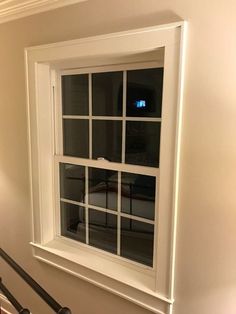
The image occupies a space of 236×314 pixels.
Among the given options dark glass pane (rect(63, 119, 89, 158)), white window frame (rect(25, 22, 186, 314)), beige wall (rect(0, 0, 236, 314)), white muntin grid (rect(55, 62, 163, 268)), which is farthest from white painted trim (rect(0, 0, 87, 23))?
dark glass pane (rect(63, 119, 89, 158))

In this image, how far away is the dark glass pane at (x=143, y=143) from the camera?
1.69 m

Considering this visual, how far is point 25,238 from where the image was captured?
7.42 feet

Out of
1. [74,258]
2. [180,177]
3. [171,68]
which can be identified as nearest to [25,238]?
[74,258]

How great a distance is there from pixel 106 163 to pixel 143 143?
0.30 m

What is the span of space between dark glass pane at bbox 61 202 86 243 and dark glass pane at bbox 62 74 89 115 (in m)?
0.76

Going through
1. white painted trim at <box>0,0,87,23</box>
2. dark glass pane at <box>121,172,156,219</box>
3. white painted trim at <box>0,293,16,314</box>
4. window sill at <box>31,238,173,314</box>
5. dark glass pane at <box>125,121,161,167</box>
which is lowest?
white painted trim at <box>0,293,16,314</box>

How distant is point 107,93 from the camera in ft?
6.10

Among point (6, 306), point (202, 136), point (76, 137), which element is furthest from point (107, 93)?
point (6, 306)

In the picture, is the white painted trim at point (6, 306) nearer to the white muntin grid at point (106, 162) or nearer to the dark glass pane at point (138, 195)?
the white muntin grid at point (106, 162)

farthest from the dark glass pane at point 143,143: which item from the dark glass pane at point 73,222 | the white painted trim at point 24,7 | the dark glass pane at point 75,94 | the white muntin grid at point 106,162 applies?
the white painted trim at point 24,7

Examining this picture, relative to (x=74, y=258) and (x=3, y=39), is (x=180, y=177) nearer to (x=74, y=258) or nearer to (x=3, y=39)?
(x=74, y=258)

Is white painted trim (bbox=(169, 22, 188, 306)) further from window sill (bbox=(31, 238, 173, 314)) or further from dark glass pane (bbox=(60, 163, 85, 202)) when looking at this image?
dark glass pane (bbox=(60, 163, 85, 202))

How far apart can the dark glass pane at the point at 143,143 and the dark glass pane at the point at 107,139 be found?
0.25 ft

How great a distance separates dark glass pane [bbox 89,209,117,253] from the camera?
6.54 feet
